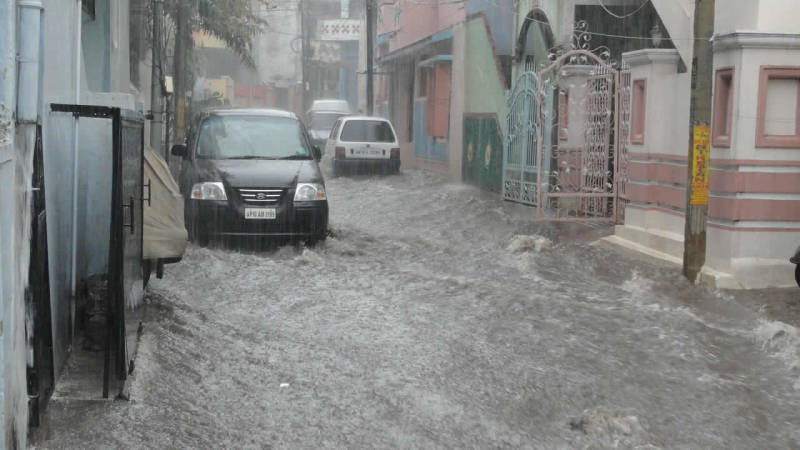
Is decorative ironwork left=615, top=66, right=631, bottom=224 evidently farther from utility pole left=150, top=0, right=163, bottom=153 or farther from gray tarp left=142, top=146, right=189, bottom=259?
utility pole left=150, top=0, right=163, bottom=153

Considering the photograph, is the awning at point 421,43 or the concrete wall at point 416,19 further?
the concrete wall at point 416,19

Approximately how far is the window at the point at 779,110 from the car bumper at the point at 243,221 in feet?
17.1

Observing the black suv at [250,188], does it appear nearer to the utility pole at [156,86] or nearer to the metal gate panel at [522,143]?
the utility pole at [156,86]

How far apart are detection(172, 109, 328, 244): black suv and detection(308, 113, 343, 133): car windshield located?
23220mm

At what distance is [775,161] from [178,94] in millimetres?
16919

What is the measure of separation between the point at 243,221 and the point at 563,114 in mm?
5976

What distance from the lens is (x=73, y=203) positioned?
6.14 meters

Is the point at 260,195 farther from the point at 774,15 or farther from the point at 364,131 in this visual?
the point at 364,131

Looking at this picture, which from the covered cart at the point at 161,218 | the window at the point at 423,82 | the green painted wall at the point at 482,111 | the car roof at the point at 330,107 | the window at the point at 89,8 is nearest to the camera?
the covered cart at the point at 161,218

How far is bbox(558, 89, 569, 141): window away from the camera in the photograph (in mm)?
15445

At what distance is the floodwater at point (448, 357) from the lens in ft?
19.2

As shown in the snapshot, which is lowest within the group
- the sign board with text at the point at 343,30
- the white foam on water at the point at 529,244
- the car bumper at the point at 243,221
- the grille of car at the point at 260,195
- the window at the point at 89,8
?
the white foam on water at the point at 529,244

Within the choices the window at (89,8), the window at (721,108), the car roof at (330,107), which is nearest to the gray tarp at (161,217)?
the window at (89,8)

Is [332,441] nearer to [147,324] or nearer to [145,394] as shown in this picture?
[145,394]
